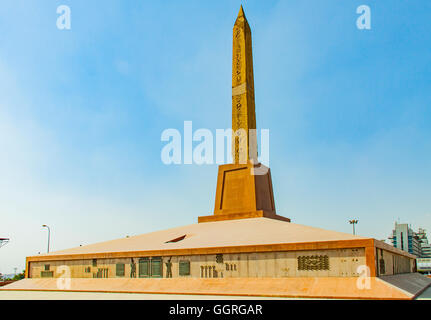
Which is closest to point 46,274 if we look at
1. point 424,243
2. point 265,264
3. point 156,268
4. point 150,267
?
point 150,267

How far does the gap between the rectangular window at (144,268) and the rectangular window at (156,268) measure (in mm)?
346

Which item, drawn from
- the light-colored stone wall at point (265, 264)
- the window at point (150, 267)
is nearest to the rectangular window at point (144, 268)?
the window at point (150, 267)

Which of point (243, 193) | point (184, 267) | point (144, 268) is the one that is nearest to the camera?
point (184, 267)

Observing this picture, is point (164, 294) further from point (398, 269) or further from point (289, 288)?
point (398, 269)

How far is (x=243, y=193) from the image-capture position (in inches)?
1159

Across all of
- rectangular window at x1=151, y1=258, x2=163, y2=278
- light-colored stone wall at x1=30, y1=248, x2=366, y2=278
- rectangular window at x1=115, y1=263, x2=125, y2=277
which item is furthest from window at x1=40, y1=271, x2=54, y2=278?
rectangular window at x1=151, y1=258, x2=163, y2=278

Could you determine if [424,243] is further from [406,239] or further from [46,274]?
[46,274]

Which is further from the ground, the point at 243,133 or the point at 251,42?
the point at 251,42

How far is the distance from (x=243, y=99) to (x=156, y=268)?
49.4 ft

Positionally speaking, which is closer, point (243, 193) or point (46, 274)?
point (46, 274)

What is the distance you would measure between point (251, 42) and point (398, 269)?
20716 mm

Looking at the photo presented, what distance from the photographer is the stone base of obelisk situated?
28672 millimetres
